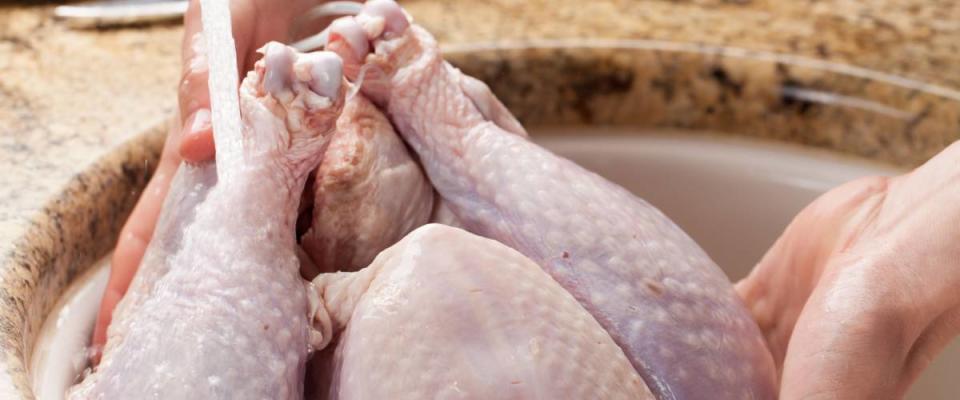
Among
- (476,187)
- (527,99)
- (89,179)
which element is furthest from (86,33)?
(476,187)

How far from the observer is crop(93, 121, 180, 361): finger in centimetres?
78

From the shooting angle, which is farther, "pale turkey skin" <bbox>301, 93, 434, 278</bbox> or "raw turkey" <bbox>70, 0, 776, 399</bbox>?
"pale turkey skin" <bbox>301, 93, 434, 278</bbox>

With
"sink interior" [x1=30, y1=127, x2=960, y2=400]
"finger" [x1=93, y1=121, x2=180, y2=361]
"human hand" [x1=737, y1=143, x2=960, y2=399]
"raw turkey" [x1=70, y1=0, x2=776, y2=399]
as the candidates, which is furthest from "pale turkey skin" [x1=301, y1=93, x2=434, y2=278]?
"sink interior" [x1=30, y1=127, x2=960, y2=400]

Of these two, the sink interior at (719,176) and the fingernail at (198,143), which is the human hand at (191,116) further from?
the sink interior at (719,176)

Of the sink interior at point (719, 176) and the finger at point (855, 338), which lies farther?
the sink interior at point (719, 176)

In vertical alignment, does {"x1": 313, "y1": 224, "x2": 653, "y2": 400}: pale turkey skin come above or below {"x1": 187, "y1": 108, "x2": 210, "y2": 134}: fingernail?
below

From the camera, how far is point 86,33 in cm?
115

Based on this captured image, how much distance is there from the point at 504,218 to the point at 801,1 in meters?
0.70

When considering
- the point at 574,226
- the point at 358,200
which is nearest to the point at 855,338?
the point at 574,226

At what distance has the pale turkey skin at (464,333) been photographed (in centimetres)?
57

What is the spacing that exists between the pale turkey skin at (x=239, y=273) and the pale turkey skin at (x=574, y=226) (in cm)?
7

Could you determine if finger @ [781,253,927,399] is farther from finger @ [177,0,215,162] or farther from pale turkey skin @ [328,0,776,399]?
finger @ [177,0,215,162]

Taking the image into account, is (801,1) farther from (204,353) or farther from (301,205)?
(204,353)

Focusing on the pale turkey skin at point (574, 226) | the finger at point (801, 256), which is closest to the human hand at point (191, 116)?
the pale turkey skin at point (574, 226)
